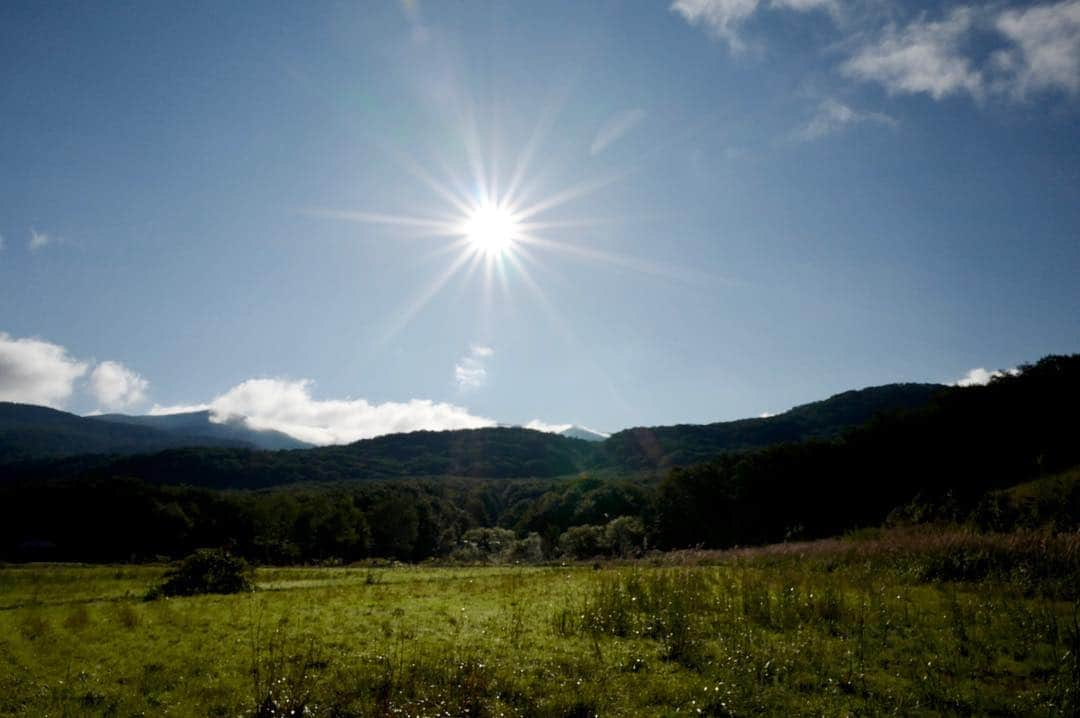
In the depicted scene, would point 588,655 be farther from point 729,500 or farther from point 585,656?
point 729,500

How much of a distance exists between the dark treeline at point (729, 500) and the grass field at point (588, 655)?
47.9m

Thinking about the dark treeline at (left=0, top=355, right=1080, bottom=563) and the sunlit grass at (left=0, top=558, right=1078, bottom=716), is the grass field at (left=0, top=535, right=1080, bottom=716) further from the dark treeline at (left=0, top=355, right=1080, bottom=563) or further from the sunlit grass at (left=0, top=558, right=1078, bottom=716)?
the dark treeline at (left=0, top=355, right=1080, bottom=563)

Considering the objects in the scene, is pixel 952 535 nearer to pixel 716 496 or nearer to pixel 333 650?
pixel 333 650

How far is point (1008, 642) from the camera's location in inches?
506

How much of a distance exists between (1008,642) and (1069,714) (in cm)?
442

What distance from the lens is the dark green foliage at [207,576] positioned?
96.8 ft

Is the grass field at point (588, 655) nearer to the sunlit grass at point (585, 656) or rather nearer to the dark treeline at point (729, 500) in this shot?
the sunlit grass at point (585, 656)

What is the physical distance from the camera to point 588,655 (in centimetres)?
1341

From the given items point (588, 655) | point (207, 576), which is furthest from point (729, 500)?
point (588, 655)

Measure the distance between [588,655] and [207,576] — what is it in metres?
25.8

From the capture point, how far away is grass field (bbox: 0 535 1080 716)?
1042 cm

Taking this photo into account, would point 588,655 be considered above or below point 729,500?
below

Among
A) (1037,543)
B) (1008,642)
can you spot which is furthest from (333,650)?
(1037,543)

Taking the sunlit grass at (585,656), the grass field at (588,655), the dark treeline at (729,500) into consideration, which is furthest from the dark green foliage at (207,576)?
the dark treeline at (729,500)
